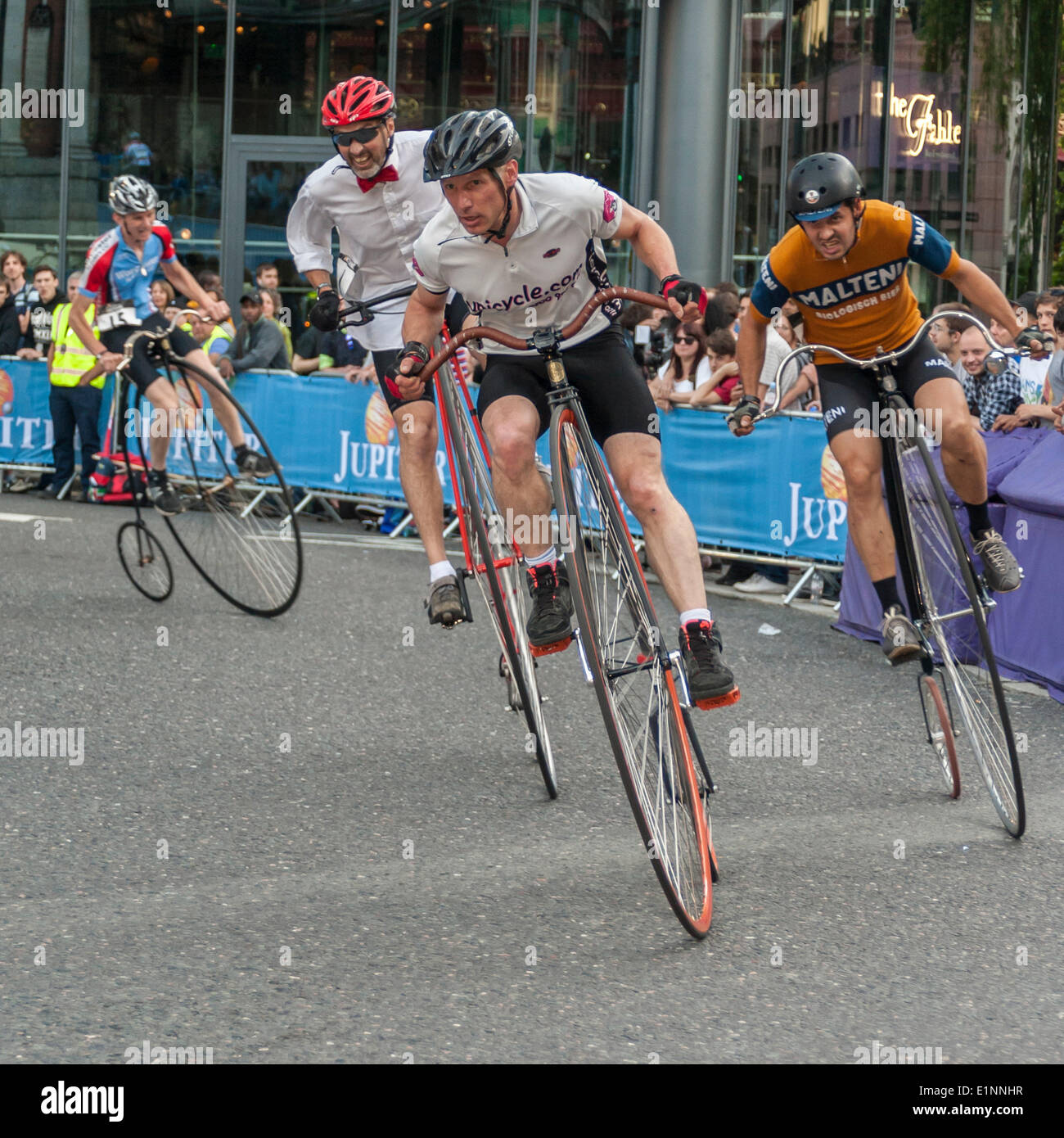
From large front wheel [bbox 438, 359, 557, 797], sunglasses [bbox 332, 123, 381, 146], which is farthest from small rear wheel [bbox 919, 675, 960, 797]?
sunglasses [bbox 332, 123, 381, 146]

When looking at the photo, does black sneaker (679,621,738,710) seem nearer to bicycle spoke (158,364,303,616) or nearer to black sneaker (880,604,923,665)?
black sneaker (880,604,923,665)

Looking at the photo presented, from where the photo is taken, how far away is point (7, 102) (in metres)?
23.5

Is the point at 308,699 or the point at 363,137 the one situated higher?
the point at 363,137

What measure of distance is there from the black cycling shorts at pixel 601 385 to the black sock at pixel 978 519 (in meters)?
1.73

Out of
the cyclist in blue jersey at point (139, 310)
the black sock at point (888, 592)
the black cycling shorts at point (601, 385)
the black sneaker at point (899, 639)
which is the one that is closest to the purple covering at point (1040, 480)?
the black sock at point (888, 592)

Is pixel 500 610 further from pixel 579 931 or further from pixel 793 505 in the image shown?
pixel 793 505

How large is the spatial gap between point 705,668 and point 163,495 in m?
5.47

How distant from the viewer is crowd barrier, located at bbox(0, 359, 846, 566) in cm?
1137

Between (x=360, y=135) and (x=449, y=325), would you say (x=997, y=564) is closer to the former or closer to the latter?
(x=449, y=325)

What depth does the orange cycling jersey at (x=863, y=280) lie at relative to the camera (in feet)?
20.5

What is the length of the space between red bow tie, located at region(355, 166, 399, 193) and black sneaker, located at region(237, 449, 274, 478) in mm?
2455

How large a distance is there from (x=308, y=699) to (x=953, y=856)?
3474mm

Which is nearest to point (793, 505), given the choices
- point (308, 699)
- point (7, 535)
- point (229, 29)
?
point (308, 699)

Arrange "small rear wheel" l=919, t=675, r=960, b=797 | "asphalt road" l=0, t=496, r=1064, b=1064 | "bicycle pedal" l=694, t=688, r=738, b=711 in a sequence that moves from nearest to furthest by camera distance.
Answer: "asphalt road" l=0, t=496, r=1064, b=1064
"bicycle pedal" l=694, t=688, r=738, b=711
"small rear wheel" l=919, t=675, r=960, b=797
